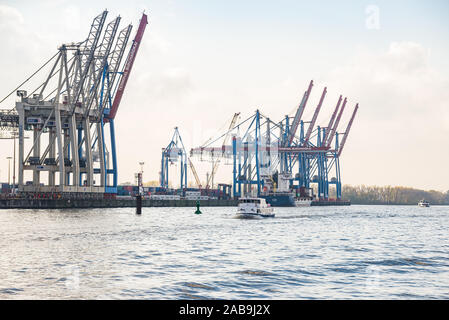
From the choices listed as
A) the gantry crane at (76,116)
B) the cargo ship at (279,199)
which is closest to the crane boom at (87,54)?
the gantry crane at (76,116)

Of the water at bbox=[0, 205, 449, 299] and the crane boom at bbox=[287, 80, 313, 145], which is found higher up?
the crane boom at bbox=[287, 80, 313, 145]

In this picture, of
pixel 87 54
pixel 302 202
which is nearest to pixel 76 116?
pixel 87 54

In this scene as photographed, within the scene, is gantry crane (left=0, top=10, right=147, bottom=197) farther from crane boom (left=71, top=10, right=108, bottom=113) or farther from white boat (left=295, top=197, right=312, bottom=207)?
white boat (left=295, top=197, right=312, bottom=207)

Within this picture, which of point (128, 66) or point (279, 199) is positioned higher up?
point (128, 66)

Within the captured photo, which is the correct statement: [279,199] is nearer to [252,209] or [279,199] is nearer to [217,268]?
[252,209]

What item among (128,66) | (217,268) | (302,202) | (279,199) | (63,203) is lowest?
(217,268)

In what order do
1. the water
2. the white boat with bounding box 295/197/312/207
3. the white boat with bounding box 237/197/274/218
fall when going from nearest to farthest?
the water, the white boat with bounding box 237/197/274/218, the white boat with bounding box 295/197/312/207

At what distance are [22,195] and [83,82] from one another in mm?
26281

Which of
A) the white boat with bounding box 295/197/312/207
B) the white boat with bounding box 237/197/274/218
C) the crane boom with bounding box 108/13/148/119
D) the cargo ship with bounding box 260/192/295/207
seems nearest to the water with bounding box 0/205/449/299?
the white boat with bounding box 237/197/274/218

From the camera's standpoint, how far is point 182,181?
591ft

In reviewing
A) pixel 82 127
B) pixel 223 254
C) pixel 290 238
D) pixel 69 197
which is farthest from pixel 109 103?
pixel 223 254

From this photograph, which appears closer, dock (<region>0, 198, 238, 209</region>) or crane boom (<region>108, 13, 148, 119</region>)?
dock (<region>0, 198, 238, 209</region>)
